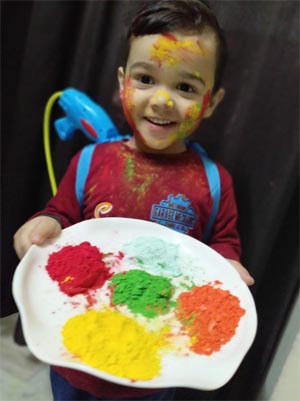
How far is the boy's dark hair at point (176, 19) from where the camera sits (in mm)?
708

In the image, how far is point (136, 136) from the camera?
31.6 inches

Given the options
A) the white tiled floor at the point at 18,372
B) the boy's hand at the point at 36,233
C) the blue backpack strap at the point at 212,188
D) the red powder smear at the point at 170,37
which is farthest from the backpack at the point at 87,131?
the white tiled floor at the point at 18,372

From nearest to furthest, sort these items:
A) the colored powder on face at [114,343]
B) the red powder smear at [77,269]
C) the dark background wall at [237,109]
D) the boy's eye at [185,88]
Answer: the colored powder on face at [114,343] < the red powder smear at [77,269] < the boy's eye at [185,88] < the dark background wall at [237,109]

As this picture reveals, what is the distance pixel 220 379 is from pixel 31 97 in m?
0.69

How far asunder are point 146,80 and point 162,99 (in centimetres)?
5

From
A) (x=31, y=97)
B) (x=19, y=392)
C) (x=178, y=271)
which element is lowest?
(x=19, y=392)

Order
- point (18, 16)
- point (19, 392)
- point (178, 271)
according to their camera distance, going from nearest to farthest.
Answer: point (178, 271)
point (19, 392)
point (18, 16)

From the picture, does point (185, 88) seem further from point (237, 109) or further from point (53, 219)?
point (53, 219)

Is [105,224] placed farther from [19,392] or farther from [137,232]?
[19,392]

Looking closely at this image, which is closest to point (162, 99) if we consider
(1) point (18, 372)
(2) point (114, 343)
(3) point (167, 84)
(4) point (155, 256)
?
(3) point (167, 84)

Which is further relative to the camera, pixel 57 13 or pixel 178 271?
pixel 57 13

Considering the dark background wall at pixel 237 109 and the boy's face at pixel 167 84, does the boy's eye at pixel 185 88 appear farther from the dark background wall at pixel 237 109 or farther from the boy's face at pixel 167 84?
the dark background wall at pixel 237 109

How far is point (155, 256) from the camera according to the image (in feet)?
2.25

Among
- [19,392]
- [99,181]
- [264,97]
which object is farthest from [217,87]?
[19,392]
